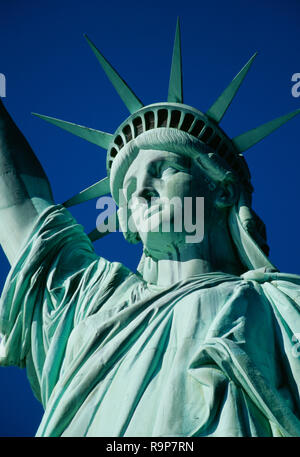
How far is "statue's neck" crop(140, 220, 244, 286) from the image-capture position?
10156 mm

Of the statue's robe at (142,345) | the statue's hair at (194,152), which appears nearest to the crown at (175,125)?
the statue's hair at (194,152)

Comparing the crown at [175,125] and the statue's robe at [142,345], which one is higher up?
the crown at [175,125]

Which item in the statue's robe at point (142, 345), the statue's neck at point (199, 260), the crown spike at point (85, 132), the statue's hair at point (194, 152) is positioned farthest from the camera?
the crown spike at point (85, 132)

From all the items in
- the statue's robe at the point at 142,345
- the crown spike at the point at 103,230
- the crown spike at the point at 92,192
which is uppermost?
the crown spike at the point at 92,192

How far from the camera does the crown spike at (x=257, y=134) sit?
10969mm

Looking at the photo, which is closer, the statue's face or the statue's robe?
the statue's robe

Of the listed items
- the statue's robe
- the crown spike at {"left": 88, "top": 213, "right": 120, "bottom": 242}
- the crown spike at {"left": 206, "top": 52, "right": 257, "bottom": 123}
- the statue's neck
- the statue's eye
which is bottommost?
the statue's robe

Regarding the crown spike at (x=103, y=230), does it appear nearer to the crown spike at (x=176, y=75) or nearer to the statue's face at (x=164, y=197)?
the statue's face at (x=164, y=197)

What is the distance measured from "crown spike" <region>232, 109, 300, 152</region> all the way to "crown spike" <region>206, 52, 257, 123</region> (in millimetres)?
317

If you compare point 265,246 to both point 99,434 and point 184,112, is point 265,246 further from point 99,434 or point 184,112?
point 99,434

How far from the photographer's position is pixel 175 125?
35.7ft

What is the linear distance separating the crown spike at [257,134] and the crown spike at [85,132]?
1379 mm

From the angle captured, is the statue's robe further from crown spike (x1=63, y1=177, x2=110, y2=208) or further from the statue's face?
crown spike (x1=63, y1=177, x2=110, y2=208)

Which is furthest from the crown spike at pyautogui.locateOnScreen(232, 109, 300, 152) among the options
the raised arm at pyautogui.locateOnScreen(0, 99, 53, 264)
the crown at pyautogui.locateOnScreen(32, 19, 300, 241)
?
the raised arm at pyautogui.locateOnScreen(0, 99, 53, 264)
